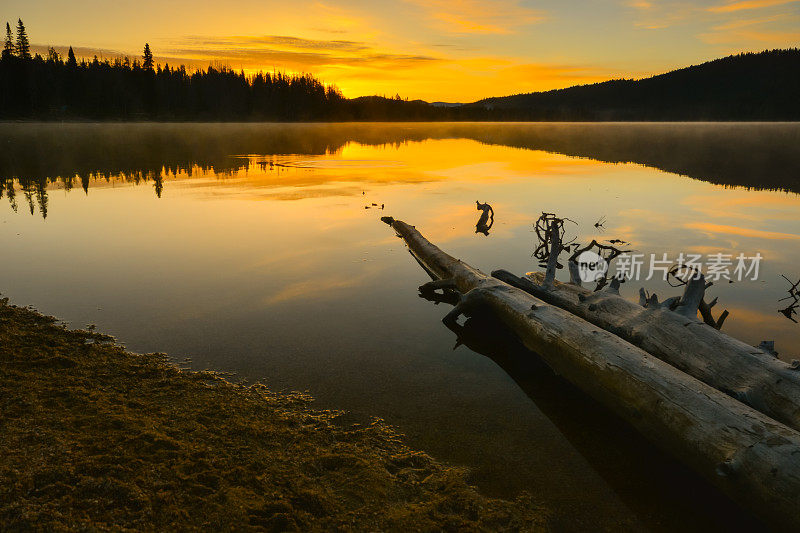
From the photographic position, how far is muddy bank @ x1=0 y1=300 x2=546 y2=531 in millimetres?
3977

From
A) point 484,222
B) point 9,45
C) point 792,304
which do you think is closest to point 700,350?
point 792,304

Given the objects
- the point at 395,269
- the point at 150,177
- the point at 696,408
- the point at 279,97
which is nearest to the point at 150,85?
the point at 279,97

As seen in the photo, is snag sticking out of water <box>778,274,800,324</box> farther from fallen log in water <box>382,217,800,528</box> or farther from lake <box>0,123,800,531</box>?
fallen log in water <box>382,217,800,528</box>

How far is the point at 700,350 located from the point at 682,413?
181 cm

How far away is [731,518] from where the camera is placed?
4.65 metres

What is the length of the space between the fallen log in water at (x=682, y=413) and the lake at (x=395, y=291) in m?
0.49

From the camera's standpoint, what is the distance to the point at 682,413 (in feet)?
16.2

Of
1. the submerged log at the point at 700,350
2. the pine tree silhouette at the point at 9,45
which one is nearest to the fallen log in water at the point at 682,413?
the submerged log at the point at 700,350

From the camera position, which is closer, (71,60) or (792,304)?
(792,304)

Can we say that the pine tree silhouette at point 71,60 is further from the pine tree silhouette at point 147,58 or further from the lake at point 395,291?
the lake at point 395,291

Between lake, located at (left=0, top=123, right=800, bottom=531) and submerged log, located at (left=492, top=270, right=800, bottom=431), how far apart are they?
4.18 feet

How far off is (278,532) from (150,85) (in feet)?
522

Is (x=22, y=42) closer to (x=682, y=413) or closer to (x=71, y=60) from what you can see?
(x=71, y=60)

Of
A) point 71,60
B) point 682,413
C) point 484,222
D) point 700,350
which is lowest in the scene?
point 682,413
